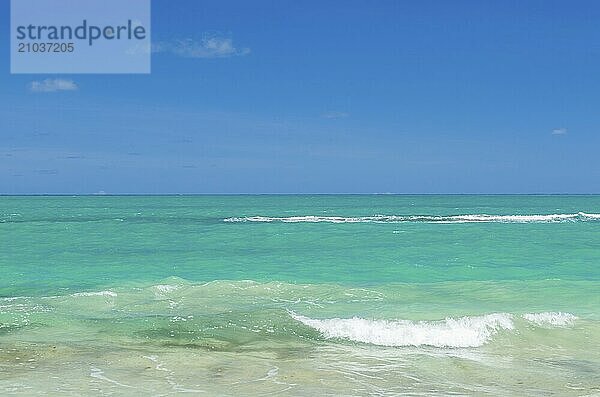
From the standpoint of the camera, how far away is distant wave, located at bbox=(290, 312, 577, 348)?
37.9 ft

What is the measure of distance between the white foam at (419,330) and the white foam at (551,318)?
470 mm

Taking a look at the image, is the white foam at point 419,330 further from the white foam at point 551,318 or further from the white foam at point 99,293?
the white foam at point 99,293

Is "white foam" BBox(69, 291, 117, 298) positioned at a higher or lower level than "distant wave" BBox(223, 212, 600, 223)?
lower

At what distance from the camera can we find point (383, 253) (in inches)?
1082

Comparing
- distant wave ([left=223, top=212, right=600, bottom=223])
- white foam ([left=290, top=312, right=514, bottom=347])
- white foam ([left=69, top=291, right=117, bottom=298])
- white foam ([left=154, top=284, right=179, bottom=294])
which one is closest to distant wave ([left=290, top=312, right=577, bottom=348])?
white foam ([left=290, top=312, right=514, bottom=347])

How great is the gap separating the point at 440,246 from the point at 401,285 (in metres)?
12.7

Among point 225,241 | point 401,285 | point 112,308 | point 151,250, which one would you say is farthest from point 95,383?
point 225,241

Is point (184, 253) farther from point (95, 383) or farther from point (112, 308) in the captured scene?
point (95, 383)

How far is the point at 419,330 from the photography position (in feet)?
39.3

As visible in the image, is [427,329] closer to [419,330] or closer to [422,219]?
[419,330]

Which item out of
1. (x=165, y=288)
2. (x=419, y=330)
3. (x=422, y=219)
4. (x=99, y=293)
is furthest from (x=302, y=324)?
(x=422, y=219)

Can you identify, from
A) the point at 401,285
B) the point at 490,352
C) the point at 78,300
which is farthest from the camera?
the point at 401,285

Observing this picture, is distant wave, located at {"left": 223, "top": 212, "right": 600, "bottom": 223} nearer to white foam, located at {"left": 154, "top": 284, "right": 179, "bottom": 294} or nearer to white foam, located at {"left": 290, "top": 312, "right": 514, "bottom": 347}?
white foam, located at {"left": 154, "top": 284, "right": 179, "bottom": 294}

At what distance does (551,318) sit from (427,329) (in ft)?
8.41
